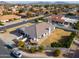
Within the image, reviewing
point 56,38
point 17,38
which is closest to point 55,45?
point 56,38

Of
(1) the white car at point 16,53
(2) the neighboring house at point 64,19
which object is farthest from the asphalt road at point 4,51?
(2) the neighboring house at point 64,19

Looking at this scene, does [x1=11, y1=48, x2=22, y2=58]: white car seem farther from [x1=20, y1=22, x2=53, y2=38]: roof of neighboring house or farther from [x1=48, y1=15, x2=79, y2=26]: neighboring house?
[x1=48, y1=15, x2=79, y2=26]: neighboring house

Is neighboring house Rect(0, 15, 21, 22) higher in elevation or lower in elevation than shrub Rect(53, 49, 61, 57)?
higher

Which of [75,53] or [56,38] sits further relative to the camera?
[56,38]

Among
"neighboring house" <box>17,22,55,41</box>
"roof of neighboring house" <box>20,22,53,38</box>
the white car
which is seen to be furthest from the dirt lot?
the white car

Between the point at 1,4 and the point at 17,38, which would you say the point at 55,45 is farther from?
the point at 1,4

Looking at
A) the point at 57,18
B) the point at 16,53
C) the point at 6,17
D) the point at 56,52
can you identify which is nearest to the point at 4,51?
the point at 16,53

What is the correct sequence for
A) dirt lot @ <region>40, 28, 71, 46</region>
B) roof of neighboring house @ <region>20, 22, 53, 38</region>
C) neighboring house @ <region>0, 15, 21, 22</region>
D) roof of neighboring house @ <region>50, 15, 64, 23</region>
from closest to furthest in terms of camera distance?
dirt lot @ <region>40, 28, 71, 46</region> → roof of neighboring house @ <region>20, 22, 53, 38</region> → neighboring house @ <region>0, 15, 21, 22</region> → roof of neighboring house @ <region>50, 15, 64, 23</region>

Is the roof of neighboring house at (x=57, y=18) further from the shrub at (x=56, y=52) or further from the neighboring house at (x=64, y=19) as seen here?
the shrub at (x=56, y=52)
